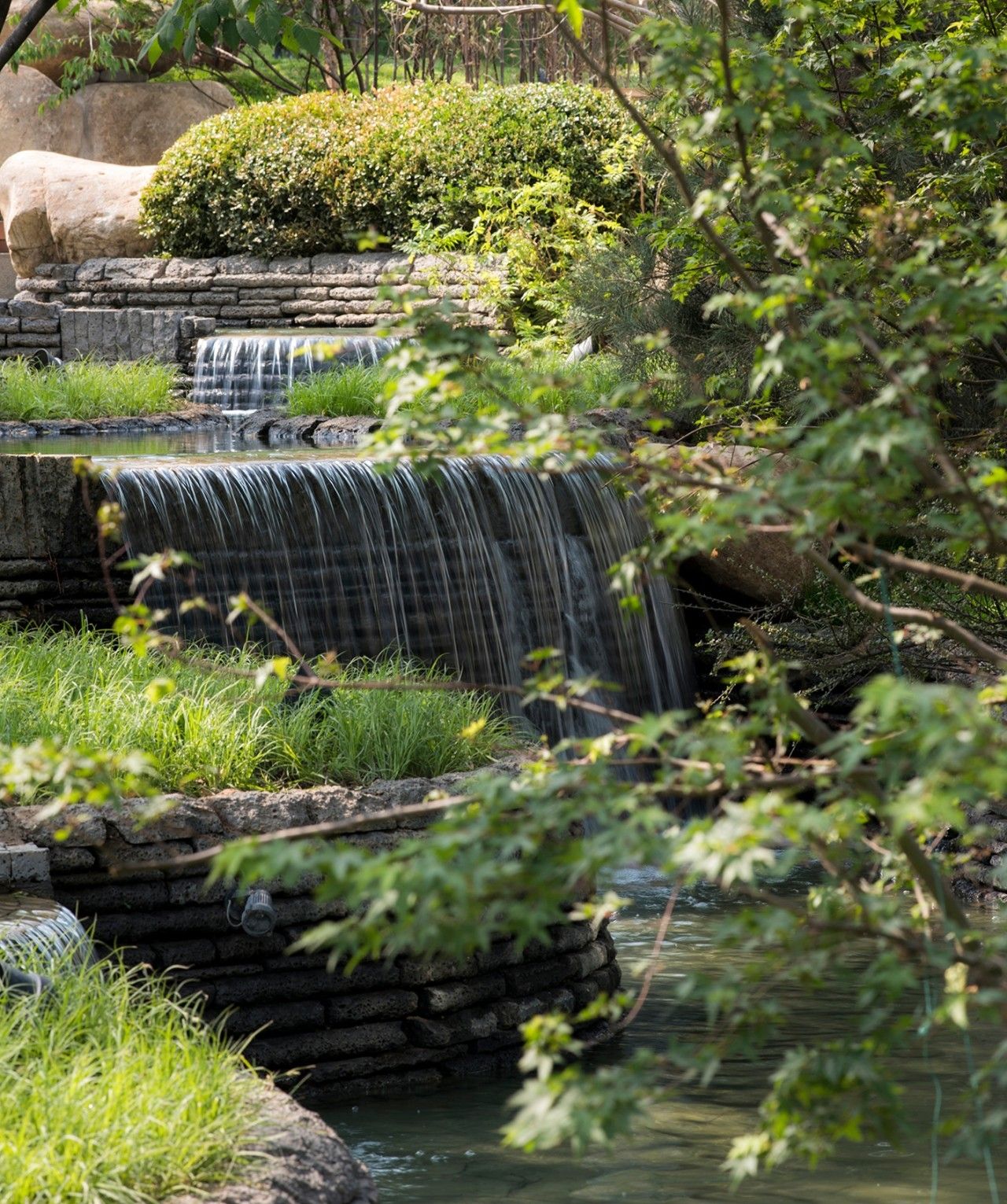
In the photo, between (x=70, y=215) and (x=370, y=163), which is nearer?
(x=370, y=163)

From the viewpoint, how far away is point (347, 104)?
51.4 ft

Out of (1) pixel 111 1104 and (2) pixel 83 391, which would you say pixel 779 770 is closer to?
(1) pixel 111 1104

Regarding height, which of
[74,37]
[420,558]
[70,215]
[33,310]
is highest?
[74,37]

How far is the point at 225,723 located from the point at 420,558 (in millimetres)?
2616

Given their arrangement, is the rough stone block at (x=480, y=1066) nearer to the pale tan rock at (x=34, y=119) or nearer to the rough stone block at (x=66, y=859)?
the rough stone block at (x=66, y=859)

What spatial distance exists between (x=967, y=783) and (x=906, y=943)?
1.20 feet

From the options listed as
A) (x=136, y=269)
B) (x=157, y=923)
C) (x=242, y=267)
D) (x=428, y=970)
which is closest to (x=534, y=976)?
(x=428, y=970)

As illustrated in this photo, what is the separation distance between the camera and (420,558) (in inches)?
310

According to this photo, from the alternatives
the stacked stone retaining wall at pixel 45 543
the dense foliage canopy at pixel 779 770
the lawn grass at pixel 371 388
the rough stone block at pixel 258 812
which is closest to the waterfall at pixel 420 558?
the stacked stone retaining wall at pixel 45 543

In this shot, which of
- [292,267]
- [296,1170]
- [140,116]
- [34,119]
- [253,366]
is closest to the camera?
[296,1170]

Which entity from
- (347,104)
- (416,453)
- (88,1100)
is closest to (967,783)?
(416,453)

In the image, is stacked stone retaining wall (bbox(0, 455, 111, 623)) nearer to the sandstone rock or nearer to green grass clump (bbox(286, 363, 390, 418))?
the sandstone rock

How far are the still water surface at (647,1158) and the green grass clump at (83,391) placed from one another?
24.7 ft

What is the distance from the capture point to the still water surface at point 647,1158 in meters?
4.30
